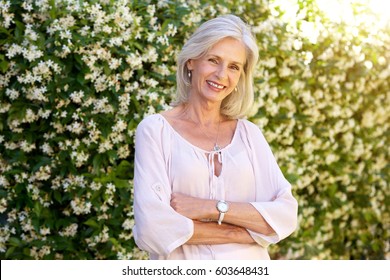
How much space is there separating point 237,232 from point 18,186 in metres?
1.75

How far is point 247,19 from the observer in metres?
5.29

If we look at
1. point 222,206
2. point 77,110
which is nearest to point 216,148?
point 222,206

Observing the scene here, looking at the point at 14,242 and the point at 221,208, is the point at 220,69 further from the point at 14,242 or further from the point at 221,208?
the point at 14,242

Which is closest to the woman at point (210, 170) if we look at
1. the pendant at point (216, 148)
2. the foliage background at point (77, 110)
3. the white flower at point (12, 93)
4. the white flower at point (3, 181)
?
the pendant at point (216, 148)

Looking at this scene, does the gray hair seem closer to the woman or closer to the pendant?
the woman

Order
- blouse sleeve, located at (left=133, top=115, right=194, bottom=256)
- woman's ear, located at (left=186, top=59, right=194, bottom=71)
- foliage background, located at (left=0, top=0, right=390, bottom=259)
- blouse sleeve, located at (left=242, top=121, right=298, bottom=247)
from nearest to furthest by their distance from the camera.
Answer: blouse sleeve, located at (left=133, top=115, right=194, bottom=256), blouse sleeve, located at (left=242, top=121, right=298, bottom=247), woman's ear, located at (left=186, top=59, right=194, bottom=71), foliage background, located at (left=0, top=0, right=390, bottom=259)

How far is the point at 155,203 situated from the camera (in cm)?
260

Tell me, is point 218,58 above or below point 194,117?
above

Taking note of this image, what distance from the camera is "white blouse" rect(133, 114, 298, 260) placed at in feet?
8.54

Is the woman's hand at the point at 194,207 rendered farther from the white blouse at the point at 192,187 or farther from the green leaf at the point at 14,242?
the green leaf at the point at 14,242

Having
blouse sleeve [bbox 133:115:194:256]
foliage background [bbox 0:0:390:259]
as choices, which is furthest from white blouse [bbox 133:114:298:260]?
foliage background [bbox 0:0:390:259]

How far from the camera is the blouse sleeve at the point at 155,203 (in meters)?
2.60

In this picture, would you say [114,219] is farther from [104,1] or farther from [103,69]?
[104,1]

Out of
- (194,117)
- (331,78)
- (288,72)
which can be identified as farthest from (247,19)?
(194,117)
